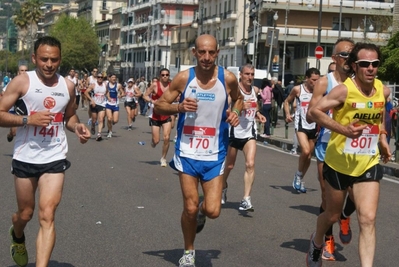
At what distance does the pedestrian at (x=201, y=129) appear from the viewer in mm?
7719

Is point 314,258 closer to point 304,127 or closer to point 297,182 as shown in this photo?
point 304,127

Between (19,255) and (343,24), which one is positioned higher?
(343,24)

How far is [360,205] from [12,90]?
2819mm

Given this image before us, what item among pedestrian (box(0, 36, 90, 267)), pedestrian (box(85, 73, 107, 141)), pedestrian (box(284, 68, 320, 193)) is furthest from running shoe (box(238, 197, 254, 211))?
pedestrian (box(85, 73, 107, 141))

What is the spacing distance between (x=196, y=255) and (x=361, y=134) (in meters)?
2.24

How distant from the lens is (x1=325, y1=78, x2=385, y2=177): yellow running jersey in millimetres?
7160

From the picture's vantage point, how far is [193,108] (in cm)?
749

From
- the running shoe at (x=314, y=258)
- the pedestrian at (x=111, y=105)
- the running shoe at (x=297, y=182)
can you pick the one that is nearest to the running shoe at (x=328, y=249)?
the running shoe at (x=314, y=258)

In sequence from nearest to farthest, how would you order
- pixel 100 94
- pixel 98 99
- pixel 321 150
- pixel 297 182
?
pixel 321 150, pixel 297 182, pixel 98 99, pixel 100 94

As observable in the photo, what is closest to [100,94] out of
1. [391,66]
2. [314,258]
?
[391,66]

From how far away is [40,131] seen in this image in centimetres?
704

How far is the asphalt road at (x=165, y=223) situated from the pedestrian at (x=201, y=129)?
55cm

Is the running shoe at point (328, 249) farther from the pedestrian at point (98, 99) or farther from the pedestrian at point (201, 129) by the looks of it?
the pedestrian at point (98, 99)

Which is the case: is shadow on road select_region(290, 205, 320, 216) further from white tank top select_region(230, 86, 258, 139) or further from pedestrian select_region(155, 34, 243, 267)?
pedestrian select_region(155, 34, 243, 267)
